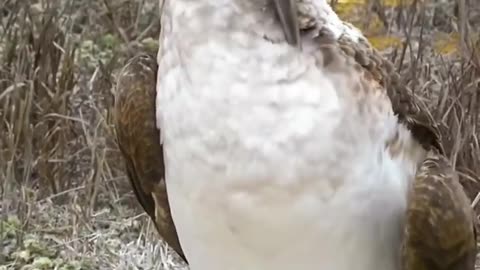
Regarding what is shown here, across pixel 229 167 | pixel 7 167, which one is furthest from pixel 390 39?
pixel 229 167

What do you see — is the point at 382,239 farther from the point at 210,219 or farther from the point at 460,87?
the point at 460,87

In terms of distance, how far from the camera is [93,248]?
374 centimetres

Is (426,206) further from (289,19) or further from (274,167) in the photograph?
(289,19)

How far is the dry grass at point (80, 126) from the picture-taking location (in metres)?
3.68

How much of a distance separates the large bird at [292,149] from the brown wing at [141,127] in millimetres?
131

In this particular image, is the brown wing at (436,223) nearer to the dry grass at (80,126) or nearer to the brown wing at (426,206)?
the brown wing at (426,206)

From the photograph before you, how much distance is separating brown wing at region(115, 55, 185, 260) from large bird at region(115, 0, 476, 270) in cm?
13

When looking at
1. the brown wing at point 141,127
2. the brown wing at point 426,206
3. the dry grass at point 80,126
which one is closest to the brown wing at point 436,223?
the brown wing at point 426,206

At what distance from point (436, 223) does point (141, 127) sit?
21.4 inches

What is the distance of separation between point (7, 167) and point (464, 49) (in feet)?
4.64

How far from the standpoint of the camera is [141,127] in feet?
7.41

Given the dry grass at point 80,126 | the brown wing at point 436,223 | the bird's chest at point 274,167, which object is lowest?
the dry grass at point 80,126

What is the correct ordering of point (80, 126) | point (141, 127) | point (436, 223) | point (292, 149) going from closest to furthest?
point (292, 149), point (436, 223), point (141, 127), point (80, 126)

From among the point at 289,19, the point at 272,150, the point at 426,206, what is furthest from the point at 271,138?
the point at 426,206
